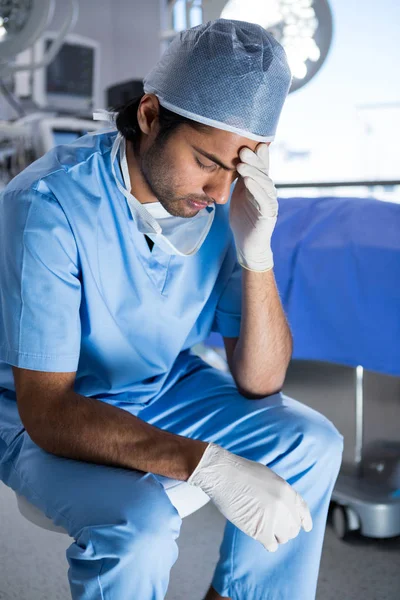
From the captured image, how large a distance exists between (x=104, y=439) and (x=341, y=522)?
2.63 ft

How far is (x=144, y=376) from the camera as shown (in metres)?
1.19

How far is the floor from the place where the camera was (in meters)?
1.33

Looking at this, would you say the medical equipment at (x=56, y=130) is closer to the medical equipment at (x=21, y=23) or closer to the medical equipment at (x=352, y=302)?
the medical equipment at (x=21, y=23)

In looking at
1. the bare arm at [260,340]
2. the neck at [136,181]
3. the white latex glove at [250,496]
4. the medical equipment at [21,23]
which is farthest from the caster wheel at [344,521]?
the medical equipment at [21,23]

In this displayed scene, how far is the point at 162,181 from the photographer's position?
1117 millimetres

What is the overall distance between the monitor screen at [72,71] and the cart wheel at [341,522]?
323cm

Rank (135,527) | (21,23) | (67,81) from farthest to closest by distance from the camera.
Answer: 1. (67,81)
2. (21,23)
3. (135,527)

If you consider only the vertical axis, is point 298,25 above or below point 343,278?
above

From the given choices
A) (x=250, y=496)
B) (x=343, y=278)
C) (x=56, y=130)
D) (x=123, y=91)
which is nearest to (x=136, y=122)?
(x=343, y=278)

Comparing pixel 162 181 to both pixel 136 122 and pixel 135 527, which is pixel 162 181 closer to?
pixel 136 122

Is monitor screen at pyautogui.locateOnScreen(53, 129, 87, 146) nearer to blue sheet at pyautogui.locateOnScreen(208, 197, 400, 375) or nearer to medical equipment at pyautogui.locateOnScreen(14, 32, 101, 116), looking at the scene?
medical equipment at pyautogui.locateOnScreen(14, 32, 101, 116)

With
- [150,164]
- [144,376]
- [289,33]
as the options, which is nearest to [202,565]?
[144,376]

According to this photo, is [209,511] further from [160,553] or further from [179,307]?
[160,553]

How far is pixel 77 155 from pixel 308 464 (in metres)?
0.66
